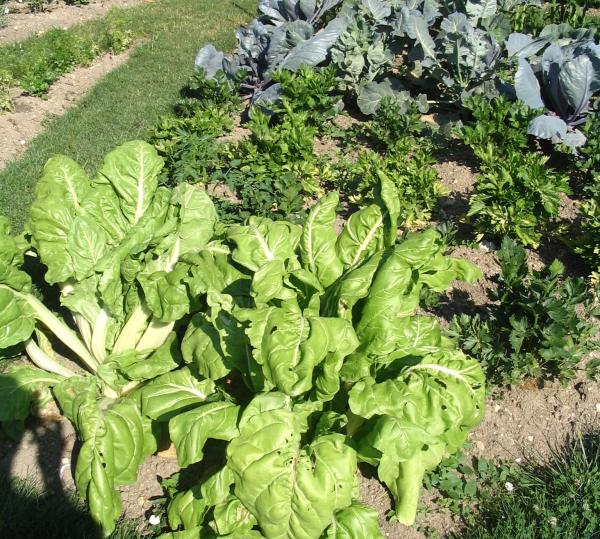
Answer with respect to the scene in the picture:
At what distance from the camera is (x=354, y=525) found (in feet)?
9.39

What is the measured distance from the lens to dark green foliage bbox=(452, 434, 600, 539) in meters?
3.00

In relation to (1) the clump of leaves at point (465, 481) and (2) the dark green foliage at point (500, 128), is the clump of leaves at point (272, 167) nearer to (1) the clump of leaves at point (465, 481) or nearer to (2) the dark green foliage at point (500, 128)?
(2) the dark green foliage at point (500, 128)

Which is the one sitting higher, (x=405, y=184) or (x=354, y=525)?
(x=405, y=184)

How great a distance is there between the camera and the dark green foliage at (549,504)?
3.00 m

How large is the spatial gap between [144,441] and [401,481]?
1.45 meters

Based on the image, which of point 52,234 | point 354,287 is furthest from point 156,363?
point 354,287

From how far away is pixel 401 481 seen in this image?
306 cm

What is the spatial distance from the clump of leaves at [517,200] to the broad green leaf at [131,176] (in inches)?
99.6

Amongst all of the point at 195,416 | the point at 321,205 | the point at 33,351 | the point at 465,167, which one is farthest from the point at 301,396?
the point at 465,167

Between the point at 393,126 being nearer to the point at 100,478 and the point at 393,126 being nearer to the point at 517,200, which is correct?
the point at 517,200

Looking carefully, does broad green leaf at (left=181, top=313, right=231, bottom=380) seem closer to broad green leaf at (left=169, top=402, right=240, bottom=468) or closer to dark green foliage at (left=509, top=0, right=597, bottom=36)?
broad green leaf at (left=169, top=402, right=240, bottom=468)

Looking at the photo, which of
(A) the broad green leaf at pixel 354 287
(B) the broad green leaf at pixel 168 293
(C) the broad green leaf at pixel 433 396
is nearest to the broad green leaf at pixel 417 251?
(A) the broad green leaf at pixel 354 287

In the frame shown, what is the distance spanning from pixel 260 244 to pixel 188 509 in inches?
57.8

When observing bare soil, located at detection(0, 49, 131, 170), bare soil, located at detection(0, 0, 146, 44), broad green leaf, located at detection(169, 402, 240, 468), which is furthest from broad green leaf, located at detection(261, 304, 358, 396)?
bare soil, located at detection(0, 0, 146, 44)
